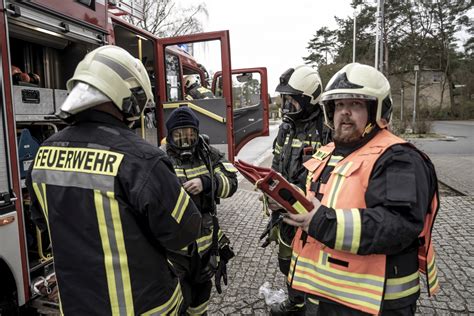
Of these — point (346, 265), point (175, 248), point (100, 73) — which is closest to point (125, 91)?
point (100, 73)

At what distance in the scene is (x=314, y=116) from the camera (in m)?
3.02

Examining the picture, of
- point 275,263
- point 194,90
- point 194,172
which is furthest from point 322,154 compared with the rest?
point 194,90

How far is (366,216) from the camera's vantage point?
4.73 feet

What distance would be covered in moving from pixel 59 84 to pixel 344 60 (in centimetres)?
3785

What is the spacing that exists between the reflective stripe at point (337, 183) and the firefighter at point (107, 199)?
640mm

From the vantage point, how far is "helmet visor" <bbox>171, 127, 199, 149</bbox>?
8.90 ft

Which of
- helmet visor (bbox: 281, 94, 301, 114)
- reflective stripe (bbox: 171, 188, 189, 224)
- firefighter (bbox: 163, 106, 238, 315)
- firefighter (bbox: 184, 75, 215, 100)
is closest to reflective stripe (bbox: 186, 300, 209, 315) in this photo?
firefighter (bbox: 163, 106, 238, 315)

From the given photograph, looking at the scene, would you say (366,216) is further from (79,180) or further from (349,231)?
(79,180)

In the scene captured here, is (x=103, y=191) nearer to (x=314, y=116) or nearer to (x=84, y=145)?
(x=84, y=145)

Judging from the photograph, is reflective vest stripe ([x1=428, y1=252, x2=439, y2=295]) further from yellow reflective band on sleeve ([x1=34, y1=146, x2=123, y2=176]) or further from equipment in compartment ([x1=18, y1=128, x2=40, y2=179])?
equipment in compartment ([x1=18, y1=128, x2=40, y2=179])

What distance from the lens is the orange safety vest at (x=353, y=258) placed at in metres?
1.48

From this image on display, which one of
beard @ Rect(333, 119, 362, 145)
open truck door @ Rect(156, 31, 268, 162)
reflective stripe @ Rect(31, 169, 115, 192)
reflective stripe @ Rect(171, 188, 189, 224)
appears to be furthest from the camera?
open truck door @ Rect(156, 31, 268, 162)

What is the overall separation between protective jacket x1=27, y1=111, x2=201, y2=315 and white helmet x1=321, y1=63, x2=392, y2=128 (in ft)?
2.80

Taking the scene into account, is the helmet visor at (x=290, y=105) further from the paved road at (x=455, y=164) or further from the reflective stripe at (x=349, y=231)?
the paved road at (x=455, y=164)
